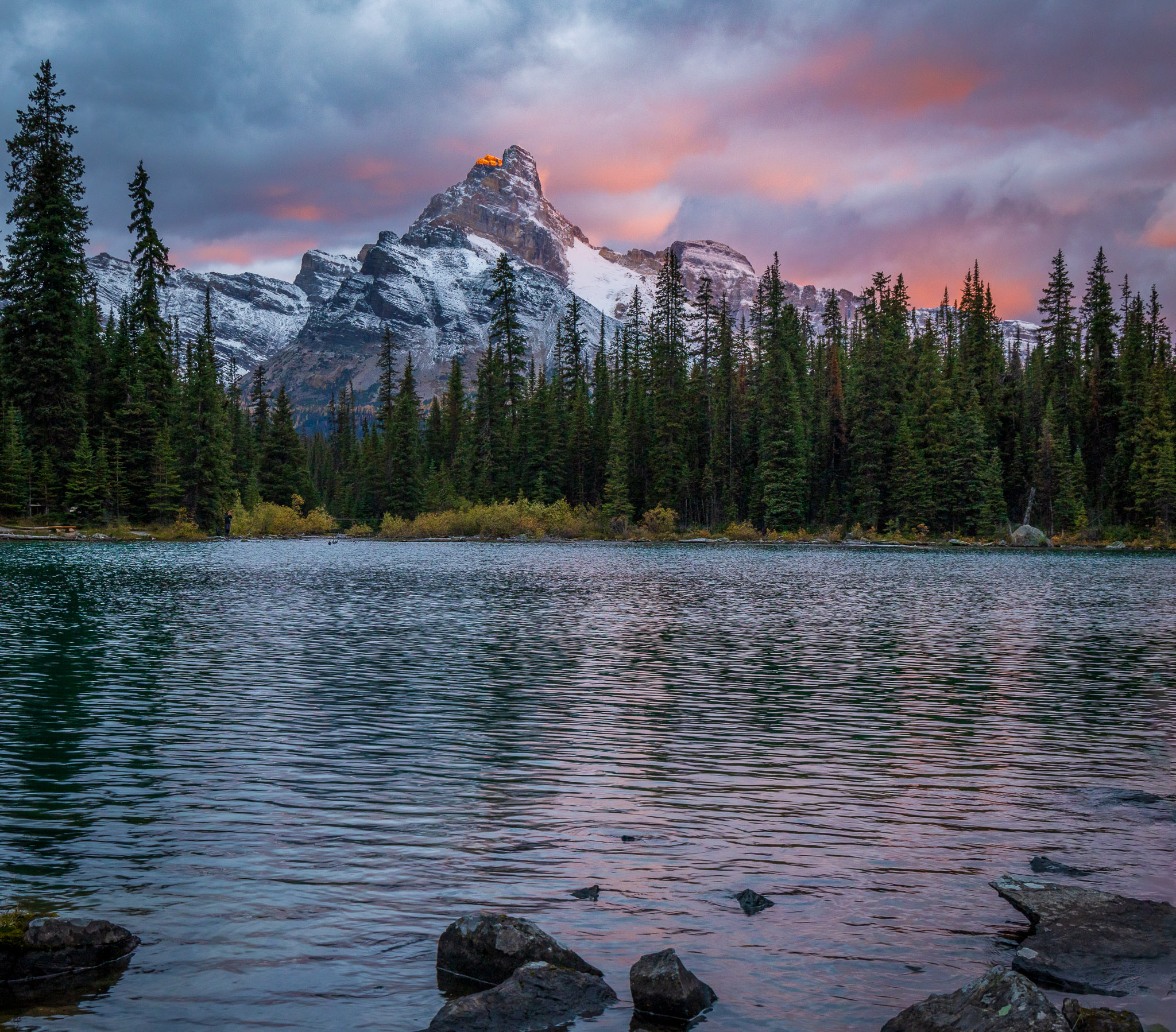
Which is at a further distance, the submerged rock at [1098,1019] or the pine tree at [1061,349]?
the pine tree at [1061,349]

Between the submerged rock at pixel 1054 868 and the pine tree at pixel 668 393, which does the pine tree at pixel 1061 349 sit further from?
the submerged rock at pixel 1054 868

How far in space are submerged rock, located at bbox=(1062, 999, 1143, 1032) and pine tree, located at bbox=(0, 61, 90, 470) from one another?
278ft

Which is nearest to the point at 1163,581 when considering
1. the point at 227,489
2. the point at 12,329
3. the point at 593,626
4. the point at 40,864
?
the point at 593,626

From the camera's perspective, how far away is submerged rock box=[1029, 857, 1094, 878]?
9.48 m

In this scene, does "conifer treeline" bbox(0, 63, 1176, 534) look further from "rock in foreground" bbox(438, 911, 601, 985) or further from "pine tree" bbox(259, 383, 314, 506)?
"rock in foreground" bbox(438, 911, 601, 985)

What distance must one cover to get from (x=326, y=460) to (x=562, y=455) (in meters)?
93.5

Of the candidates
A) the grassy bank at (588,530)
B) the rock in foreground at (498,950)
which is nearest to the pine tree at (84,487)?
Answer: the grassy bank at (588,530)

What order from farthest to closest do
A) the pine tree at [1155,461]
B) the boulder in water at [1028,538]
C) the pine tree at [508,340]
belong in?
the pine tree at [508,340]
the boulder in water at [1028,538]
the pine tree at [1155,461]

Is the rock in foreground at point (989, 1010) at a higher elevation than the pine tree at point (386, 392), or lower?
lower

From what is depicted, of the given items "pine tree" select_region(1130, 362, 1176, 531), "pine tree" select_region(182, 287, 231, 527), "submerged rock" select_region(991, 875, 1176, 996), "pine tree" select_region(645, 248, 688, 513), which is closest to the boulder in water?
"pine tree" select_region(1130, 362, 1176, 531)

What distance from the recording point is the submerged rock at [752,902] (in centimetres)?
838

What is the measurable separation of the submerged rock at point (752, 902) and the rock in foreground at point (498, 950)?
1869 mm

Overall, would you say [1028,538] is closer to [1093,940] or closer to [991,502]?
[991,502]

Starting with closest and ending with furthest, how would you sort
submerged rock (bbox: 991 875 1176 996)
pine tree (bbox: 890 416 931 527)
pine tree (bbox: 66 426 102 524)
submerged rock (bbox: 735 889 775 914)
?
submerged rock (bbox: 991 875 1176 996) → submerged rock (bbox: 735 889 775 914) → pine tree (bbox: 66 426 102 524) → pine tree (bbox: 890 416 931 527)
